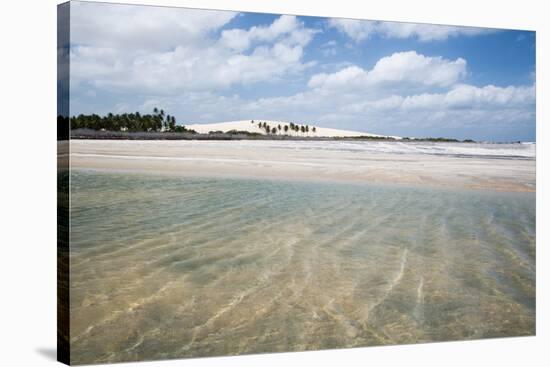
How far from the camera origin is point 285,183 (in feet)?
19.1

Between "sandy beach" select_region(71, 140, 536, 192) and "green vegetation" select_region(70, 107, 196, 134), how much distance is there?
12 cm

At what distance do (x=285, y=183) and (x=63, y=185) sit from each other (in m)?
1.85

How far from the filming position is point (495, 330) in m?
5.90

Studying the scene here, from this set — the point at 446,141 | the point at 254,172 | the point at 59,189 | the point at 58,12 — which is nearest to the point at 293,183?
the point at 254,172

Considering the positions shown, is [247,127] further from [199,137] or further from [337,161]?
[337,161]

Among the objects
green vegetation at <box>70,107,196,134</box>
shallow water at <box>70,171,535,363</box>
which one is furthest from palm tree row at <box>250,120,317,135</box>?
green vegetation at <box>70,107,196,134</box>

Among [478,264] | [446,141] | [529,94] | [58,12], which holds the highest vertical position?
[58,12]

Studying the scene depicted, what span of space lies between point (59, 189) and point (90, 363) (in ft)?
4.14

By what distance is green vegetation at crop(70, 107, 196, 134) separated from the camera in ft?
16.4

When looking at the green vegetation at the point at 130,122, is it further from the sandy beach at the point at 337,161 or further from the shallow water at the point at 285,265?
the shallow water at the point at 285,265

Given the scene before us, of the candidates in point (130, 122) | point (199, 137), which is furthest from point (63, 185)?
point (199, 137)

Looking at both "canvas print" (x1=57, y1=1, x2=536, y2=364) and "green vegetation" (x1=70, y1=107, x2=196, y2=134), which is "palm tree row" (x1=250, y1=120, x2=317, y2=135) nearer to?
"canvas print" (x1=57, y1=1, x2=536, y2=364)

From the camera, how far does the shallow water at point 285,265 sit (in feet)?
16.2
